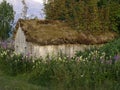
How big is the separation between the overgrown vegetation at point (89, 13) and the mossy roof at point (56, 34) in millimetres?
407

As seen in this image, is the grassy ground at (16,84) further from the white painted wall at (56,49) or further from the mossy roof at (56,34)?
the mossy roof at (56,34)

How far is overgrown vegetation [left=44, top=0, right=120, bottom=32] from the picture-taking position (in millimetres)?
24609

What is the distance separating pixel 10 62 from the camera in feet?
64.6

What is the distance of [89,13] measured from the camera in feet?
81.3

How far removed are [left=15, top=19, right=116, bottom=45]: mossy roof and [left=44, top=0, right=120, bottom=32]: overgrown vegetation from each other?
407mm

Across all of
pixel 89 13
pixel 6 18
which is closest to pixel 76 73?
pixel 89 13

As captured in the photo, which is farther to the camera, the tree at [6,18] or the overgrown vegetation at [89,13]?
the tree at [6,18]

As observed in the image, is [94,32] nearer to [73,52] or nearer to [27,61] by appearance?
[73,52]

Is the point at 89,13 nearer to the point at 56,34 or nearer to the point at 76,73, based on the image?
the point at 56,34

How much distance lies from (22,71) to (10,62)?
2.90ft

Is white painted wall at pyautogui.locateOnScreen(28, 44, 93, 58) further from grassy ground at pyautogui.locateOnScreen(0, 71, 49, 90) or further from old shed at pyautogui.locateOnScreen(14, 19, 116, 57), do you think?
grassy ground at pyautogui.locateOnScreen(0, 71, 49, 90)

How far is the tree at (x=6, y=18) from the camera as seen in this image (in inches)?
1410

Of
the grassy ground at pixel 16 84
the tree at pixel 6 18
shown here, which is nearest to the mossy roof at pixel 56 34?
the grassy ground at pixel 16 84

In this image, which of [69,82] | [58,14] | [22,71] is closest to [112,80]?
[69,82]
